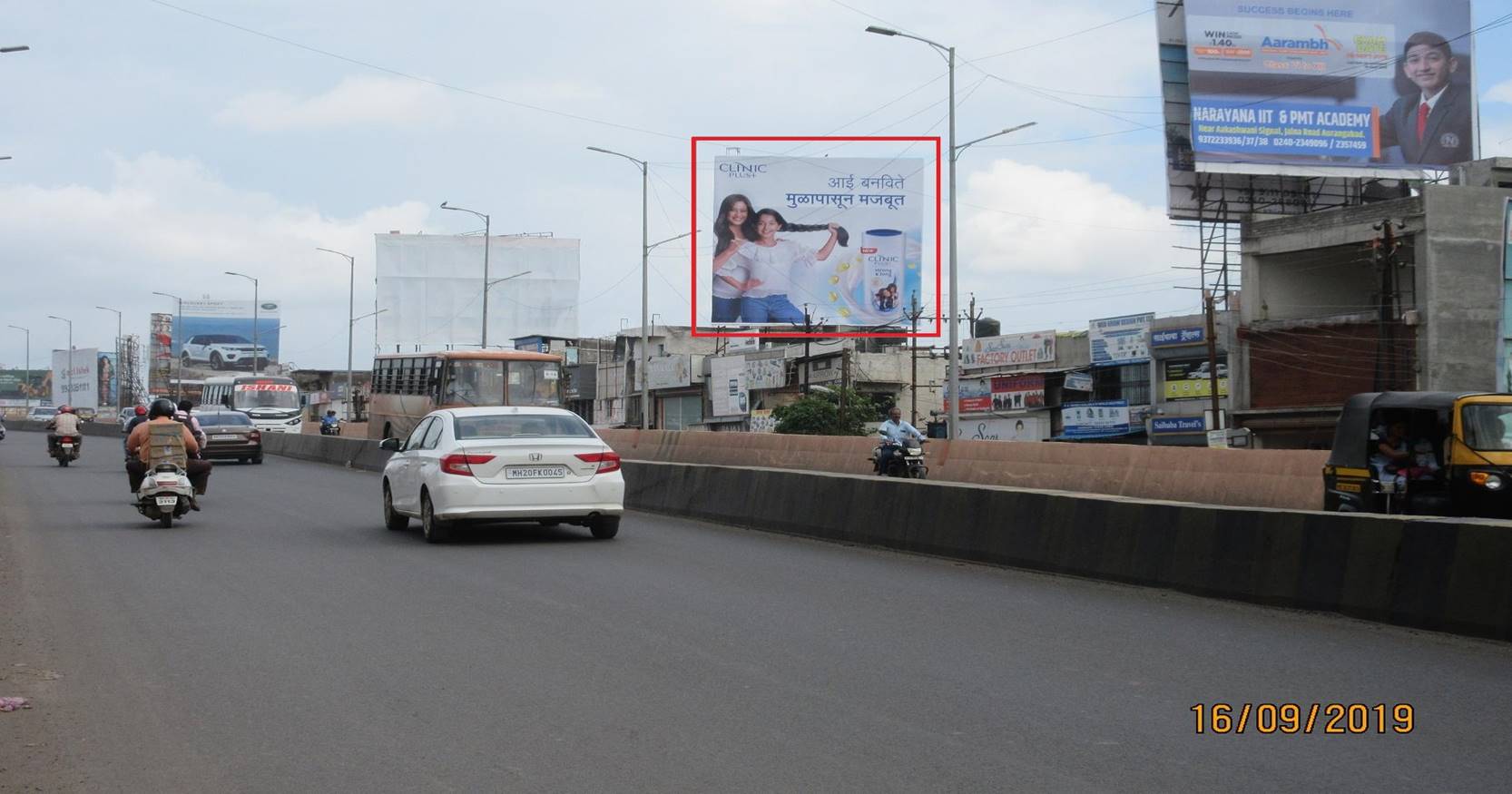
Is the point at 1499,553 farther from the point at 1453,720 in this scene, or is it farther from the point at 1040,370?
the point at 1040,370

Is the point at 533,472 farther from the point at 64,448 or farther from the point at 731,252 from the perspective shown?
the point at 731,252

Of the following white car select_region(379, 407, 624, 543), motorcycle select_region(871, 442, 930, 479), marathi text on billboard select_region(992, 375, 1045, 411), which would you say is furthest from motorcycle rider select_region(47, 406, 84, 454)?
marathi text on billboard select_region(992, 375, 1045, 411)

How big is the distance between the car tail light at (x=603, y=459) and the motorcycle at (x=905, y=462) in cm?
1164

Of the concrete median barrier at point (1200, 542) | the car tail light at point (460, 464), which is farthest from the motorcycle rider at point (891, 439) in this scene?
the car tail light at point (460, 464)

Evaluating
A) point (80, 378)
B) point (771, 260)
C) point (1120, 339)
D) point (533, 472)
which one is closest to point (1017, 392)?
point (1120, 339)

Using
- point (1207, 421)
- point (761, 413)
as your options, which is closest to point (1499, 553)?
point (1207, 421)

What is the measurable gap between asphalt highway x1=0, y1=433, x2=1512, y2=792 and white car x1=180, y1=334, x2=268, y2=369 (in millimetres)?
104343

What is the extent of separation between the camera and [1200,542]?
11.2 metres

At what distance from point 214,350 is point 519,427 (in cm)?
10381

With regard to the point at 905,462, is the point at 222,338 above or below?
above

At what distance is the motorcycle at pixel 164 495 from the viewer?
56.6ft

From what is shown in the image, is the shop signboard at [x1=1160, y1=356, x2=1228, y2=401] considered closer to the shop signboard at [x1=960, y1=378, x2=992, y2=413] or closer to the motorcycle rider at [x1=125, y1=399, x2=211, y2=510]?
the shop signboard at [x1=960, y1=378, x2=992, y2=413]

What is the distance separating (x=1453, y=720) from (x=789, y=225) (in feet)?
134
